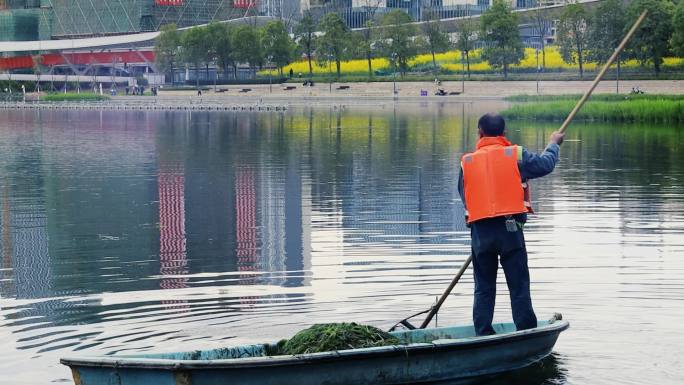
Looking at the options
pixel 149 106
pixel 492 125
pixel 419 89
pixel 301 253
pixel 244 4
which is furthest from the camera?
pixel 244 4

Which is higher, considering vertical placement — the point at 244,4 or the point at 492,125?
the point at 244,4

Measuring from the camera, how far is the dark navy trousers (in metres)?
12.6

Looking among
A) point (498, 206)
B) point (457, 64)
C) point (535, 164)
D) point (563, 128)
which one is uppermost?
point (457, 64)

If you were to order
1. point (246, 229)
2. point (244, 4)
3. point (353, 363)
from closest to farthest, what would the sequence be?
point (353, 363) < point (246, 229) < point (244, 4)

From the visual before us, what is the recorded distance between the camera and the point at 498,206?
12.5 meters

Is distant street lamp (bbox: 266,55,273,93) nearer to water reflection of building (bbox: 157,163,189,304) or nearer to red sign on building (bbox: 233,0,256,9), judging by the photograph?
red sign on building (bbox: 233,0,256,9)

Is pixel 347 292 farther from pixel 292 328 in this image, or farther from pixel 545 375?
pixel 545 375

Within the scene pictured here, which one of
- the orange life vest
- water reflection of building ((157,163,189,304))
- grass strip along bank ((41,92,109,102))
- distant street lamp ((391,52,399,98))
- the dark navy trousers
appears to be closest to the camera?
the orange life vest

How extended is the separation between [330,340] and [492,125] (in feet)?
8.95

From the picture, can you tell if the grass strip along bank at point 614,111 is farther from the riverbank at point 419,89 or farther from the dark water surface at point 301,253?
the riverbank at point 419,89

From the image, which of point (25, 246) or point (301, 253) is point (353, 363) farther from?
point (25, 246)

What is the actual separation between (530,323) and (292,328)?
10.7 feet

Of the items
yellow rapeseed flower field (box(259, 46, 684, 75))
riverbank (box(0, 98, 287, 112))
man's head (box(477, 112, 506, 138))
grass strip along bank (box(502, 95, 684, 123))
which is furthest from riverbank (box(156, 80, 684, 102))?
man's head (box(477, 112, 506, 138))

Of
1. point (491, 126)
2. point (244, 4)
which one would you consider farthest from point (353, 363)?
point (244, 4)
